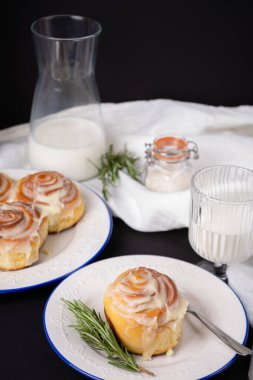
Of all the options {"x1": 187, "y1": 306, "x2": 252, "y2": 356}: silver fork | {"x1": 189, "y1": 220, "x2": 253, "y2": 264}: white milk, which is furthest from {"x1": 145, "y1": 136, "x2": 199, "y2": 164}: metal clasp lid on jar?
{"x1": 187, "y1": 306, "x2": 252, "y2": 356}: silver fork

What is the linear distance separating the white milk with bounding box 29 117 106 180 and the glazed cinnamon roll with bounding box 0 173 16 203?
16 centimetres

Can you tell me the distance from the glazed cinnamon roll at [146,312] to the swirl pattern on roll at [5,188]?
513 millimetres

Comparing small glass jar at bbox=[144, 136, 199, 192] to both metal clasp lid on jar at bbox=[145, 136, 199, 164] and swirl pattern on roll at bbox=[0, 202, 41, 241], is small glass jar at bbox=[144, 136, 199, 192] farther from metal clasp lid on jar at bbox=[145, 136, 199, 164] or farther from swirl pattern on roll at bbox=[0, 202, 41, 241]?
swirl pattern on roll at bbox=[0, 202, 41, 241]

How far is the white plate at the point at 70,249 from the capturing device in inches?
58.9

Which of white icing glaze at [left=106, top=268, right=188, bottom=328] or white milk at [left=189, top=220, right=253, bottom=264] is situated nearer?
white icing glaze at [left=106, top=268, right=188, bottom=328]

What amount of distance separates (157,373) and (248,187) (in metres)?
0.52

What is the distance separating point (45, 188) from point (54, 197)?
33 mm

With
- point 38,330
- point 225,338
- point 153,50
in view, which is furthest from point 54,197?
point 153,50

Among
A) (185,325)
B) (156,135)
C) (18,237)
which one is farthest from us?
(156,135)

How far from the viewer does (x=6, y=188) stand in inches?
Result: 68.4

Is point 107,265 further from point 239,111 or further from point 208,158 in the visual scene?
point 239,111

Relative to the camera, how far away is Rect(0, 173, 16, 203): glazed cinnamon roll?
1726 mm

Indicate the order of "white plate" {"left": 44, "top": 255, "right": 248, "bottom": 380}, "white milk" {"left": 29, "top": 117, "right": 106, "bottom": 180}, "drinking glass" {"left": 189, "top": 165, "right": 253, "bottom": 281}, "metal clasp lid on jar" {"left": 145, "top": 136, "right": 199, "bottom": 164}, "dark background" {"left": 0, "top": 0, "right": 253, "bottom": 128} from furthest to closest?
"dark background" {"left": 0, "top": 0, "right": 253, "bottom": 128}, "white milk" {"left": 29, "top": 117, "right": 106, "bottom": 180}, "metal clasp lid on jar" {"left": 145, "top": 136, "right": 199, "bottom": 164}, "drinking glass" {"left": 189, "top": 165, "right": 253, "bottom": 281}, "white plate" {"left": 44, "top": 255, "right": 248, "bottom": 380}

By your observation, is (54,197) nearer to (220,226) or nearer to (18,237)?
(18,237)
